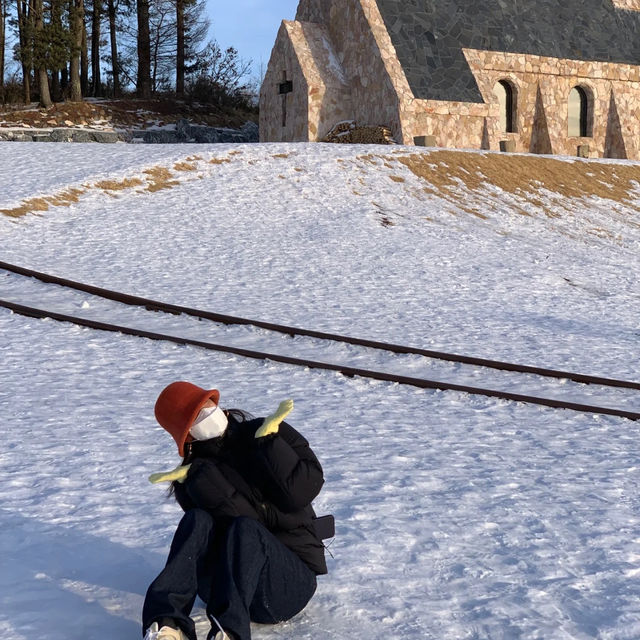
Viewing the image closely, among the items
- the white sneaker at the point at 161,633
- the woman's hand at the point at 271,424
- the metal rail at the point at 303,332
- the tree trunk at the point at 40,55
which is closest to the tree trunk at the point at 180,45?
the tree trunk at the point at 40,55

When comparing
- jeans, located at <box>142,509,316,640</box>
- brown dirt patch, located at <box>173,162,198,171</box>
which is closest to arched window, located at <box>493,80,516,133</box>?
brown dirt patch, located at <box>173,162,198,171</box>

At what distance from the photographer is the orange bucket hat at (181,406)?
11.5ft

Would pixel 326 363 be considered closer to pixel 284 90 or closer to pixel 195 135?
pixel 284 90

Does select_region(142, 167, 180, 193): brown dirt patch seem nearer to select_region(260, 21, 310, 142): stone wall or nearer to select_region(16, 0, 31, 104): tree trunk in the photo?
select_region(260, 21, 310, 142): stone wall

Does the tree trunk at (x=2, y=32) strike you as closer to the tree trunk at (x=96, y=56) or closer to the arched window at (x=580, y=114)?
the tree trunk at (x=96, y=56)

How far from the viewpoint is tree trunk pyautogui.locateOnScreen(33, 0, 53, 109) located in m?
35.3

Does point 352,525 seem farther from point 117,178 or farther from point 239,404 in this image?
point 117,178

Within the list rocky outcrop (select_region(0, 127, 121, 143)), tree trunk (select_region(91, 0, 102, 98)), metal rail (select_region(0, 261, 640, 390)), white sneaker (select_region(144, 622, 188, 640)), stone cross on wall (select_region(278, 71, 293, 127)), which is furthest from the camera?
tree trunk (select_region(91, 0, 102, 98))

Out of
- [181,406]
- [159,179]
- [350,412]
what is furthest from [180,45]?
[181,406]

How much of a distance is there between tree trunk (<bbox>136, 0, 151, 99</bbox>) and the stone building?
10.2 meters

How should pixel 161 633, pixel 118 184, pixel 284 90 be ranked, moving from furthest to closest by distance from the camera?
pixel 284 90 < pixel 118 184 < pixel 161 633

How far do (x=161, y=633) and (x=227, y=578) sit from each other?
0.99 ft

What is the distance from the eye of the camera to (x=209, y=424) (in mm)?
3562

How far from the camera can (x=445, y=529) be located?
4.82 meters
